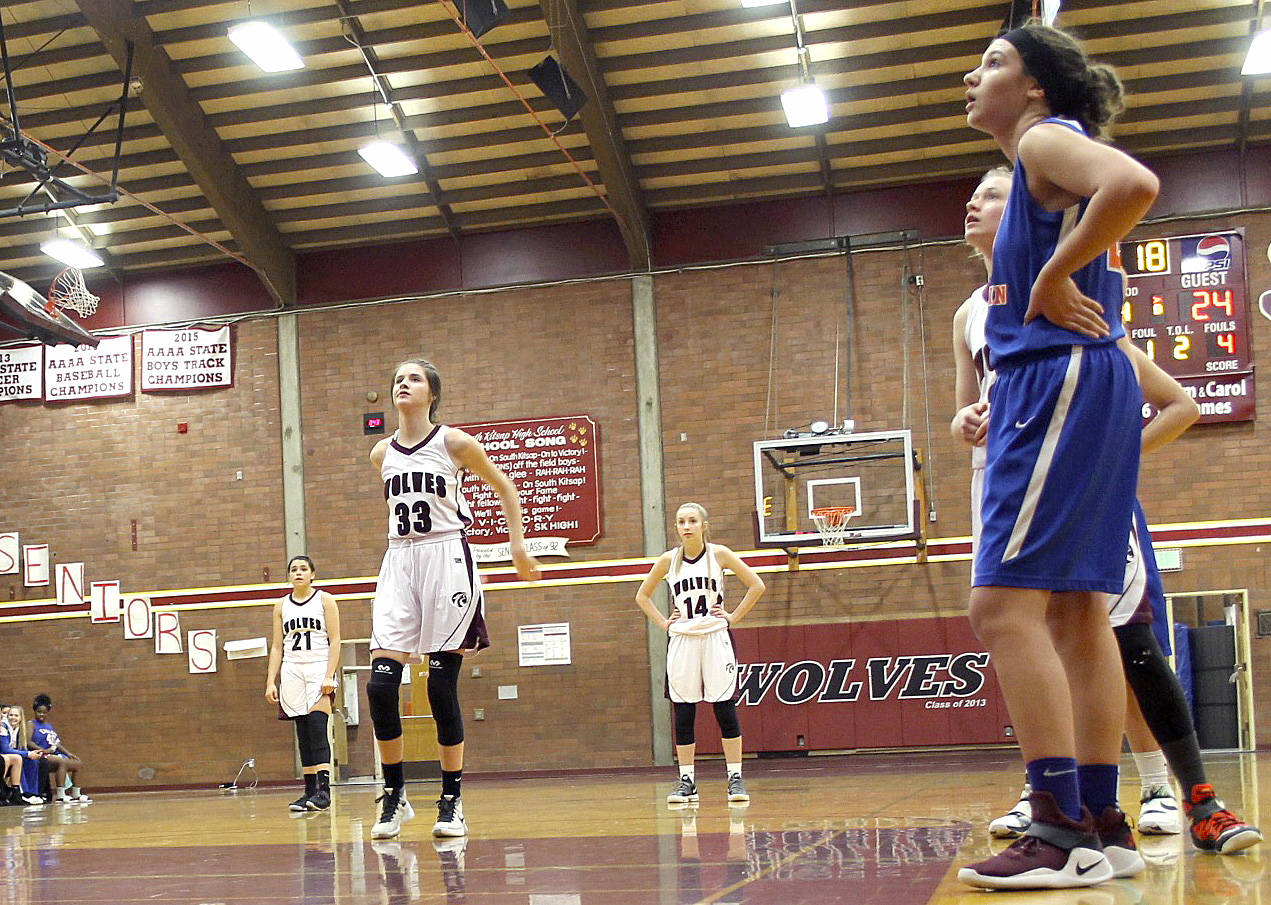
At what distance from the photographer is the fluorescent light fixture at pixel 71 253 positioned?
15430mm

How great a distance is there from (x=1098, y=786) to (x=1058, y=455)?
0.80m

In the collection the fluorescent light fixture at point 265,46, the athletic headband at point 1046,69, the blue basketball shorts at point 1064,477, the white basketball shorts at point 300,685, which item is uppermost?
the fluorescent light fixture at point 265,46

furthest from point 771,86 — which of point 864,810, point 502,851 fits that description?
point 502,851

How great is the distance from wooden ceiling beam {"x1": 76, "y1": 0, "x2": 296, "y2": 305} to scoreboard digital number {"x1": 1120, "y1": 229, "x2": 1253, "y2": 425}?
31.3 ft

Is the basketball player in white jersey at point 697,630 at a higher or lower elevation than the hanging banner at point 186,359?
lower

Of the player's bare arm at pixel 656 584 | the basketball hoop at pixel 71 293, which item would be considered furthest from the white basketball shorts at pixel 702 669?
the basketball hoop at pixel 71 293

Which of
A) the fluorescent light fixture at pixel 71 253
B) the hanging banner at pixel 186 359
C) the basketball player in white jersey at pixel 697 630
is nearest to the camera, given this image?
the basketball player in white jersey at pixel 697 630

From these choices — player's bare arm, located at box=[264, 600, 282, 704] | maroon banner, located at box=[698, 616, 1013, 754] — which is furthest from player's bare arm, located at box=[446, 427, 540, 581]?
maroon banner, located at box=[698, 616, 1013, 754]

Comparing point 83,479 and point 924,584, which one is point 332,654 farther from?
point 83,479

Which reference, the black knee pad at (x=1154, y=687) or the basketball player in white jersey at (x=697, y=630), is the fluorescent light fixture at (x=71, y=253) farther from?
the black knee pad at (x=1154, y=687)

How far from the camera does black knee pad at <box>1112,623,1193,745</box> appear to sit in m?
3.68

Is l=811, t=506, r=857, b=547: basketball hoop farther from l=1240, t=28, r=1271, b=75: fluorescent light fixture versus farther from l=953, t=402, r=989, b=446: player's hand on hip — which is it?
l=953, t=402, r=989, b=446: player's hand on hip

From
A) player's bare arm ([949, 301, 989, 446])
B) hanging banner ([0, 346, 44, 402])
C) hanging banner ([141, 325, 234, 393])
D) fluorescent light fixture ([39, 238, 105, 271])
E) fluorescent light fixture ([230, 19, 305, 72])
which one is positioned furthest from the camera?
hanging banner ([0, 346, 44, 402])

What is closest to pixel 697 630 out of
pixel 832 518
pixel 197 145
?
pixel 832 518
